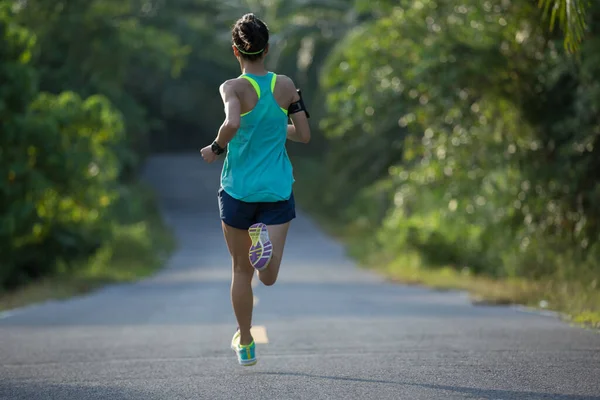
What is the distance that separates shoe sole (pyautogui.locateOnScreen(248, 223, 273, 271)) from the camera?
20.5ft

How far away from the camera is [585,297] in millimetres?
10625

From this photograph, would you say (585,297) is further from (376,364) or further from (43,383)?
(43,383)

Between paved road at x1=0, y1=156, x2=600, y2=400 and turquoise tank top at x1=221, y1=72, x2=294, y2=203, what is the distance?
1.00 m

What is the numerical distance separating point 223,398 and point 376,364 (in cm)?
134

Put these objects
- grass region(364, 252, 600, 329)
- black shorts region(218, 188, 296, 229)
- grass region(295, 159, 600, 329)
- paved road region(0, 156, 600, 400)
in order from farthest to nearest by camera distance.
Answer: grass region(295, 159, 600, 329) → grass region(364, 252, 600, 329) → black shorts region(218, 188, 296, 229) → paved road region(0, 156, 600, 400)

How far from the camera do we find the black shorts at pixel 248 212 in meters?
6.46

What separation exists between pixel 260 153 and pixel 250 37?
0.64 m

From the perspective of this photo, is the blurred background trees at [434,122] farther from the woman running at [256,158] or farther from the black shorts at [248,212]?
the black shorts at [248,212]

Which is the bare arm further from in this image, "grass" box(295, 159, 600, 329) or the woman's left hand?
"grass" box(295, 159, 600, 329)

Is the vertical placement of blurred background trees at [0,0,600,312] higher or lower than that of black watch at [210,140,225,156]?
higher

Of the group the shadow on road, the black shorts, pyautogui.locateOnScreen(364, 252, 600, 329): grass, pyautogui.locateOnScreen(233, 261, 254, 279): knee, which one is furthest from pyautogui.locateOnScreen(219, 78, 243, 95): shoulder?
pyautogui.locateOnScreen(364, 252, 600, 329): grass

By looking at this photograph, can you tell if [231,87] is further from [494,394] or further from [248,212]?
[494,394]

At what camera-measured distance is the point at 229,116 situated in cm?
621

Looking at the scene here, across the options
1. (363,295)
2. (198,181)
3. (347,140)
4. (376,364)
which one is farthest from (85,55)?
(198,181)
